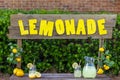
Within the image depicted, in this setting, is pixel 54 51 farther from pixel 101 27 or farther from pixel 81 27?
pixel 101 27

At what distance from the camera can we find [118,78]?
768 cm

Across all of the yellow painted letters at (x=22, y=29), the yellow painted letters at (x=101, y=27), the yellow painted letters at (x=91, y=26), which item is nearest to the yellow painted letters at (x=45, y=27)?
the yellow painted letters at (x=22, y=29)

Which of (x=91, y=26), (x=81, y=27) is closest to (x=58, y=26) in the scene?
(x=81, y=27)

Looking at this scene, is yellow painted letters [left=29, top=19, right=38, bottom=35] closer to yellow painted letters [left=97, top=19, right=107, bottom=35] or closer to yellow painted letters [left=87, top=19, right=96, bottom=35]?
yellow painted letters [left=87, top=19, right=96, bottom=35]

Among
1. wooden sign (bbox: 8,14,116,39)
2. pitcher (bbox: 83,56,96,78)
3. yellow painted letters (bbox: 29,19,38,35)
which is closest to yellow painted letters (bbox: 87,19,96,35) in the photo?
wooden sign (bbox: 8,14,116,39)

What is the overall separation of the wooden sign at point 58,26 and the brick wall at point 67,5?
367 centimetres

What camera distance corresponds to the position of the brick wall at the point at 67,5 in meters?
10.1

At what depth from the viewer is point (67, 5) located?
1013cm

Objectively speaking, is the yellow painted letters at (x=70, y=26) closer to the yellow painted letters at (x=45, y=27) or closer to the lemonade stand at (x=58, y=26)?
the lemonade stand at (x=58, y=26)

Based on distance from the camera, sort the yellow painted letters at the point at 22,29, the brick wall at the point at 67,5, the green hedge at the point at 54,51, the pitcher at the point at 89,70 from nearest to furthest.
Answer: the pitcher at the point at 89,70, the yellow painted letters at the point at 22,29, the green hedge at the point at 54,51, the brick wall at the point at 67,5

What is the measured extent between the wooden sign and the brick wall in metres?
3.67

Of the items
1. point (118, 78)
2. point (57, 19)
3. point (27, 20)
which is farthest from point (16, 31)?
point (118, 78)

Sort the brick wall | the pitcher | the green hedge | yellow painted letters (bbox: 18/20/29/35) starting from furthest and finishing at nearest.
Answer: the brick wall, the green hedge, yellow painted letters (bbox: 18/20/29/35), the pitcher

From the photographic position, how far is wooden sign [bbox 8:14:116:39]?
639cm
